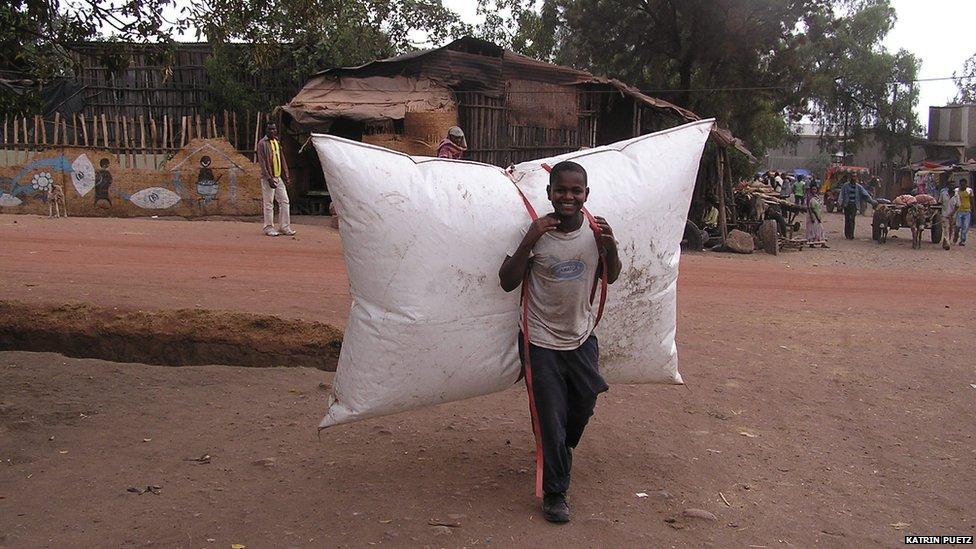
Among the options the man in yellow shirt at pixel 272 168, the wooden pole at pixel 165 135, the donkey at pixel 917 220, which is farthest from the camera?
the donkey at pixel 917 220

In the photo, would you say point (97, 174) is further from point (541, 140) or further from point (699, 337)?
point (699, 337)

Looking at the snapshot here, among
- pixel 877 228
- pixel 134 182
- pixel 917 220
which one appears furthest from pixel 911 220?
pixel 134 182

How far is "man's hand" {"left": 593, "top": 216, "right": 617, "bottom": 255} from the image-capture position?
3.47 metres

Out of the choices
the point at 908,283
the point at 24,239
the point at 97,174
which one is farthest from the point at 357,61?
the point at 908,283

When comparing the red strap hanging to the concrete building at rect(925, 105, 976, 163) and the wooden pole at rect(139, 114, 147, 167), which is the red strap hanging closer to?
the wooden pole at rect(139, 114, 147, 167)

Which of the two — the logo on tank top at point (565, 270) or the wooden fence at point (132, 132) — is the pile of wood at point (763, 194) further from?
the logo on tank top at point (565, 270)

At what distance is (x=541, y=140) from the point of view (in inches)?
672

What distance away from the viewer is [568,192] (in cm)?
339

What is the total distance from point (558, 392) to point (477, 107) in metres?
13.0

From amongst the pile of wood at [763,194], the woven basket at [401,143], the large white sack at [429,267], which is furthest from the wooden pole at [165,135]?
the large white sack at [429,267]

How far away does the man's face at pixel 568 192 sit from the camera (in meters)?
3.39

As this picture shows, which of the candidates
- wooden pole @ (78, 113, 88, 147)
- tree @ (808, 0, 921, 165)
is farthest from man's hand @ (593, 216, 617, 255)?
tree @ (808, 0, 921, 165)

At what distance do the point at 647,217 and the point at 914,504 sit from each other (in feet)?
5.76

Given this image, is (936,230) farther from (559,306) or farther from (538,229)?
(538,229)
